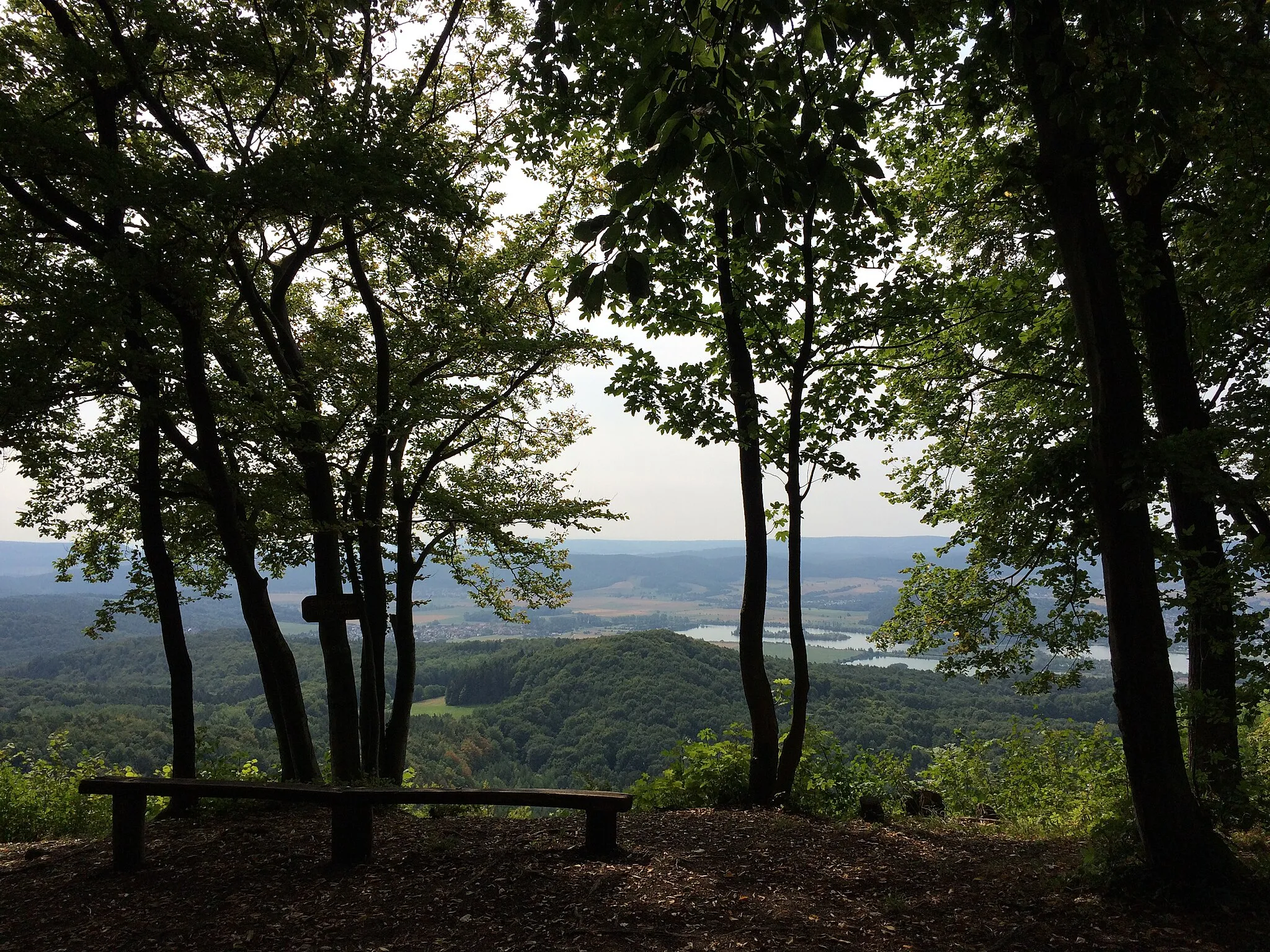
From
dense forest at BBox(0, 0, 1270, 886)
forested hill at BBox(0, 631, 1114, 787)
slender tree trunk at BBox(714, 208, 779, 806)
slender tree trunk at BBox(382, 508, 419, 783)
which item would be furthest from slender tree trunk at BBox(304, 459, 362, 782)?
forested hill at BBox(0, 631, 1114, 787)

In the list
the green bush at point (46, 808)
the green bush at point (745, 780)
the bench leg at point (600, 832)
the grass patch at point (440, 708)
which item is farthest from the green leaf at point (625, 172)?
the grass patch at point (440, 708)

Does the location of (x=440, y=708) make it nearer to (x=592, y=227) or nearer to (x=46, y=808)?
(x=46, y=808)

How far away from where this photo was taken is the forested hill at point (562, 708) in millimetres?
21516

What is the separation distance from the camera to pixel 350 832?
15.7 feet

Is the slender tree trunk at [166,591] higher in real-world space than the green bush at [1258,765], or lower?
higher

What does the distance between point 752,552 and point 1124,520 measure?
3.79 m

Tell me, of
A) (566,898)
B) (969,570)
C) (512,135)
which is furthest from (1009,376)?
(566,898)

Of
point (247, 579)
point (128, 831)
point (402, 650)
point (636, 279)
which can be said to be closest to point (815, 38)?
point (636, 279)

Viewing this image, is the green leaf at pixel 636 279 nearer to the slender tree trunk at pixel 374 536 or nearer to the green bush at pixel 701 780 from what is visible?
the green bush at pixel 701 780

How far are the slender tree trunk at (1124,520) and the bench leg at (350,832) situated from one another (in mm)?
4666

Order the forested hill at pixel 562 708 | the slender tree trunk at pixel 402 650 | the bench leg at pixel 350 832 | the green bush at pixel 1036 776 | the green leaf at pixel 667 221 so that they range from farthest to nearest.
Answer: the forested hill at pixel 562 708, the slender tree trunk at pixel 402 650, the green bush at pixel 1036 776, the bench leg at pixel 350 832, the green leaf at pixel 667 221

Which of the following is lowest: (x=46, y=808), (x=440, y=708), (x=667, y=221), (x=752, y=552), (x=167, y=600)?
(x=440, y=708)

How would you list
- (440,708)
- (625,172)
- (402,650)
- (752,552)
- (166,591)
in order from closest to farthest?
(625,172), (166,591), (752,552), (402,650), (440,708)

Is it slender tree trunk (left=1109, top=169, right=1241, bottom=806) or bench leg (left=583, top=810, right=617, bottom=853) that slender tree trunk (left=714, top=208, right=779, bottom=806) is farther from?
slender tree trunk (left=1109, top=169, right=1241, bottom=806)
